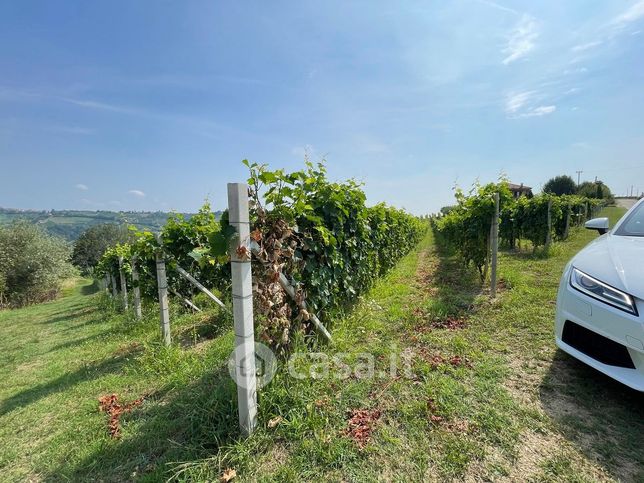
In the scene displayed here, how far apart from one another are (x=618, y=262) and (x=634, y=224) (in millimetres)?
994

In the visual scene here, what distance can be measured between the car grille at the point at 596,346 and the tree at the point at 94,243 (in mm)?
47999

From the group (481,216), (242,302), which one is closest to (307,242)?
(242,302)

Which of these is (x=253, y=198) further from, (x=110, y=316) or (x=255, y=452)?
(x=110, y=316)

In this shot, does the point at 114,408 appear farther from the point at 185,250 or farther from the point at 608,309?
the point at 608,309

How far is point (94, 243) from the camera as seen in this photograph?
4447 cm

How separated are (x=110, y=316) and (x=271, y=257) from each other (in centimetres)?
811

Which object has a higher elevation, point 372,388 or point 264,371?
point 264,371

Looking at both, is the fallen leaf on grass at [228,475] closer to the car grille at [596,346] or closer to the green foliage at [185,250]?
the green foliage at [185,250]

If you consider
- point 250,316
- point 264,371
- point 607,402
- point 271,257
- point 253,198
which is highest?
point 253,198

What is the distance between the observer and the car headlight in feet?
6.07

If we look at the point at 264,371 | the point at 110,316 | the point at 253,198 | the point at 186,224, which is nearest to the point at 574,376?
the point at 264,371

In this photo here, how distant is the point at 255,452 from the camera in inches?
76.4

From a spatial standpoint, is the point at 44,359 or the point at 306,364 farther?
the point at 44,359

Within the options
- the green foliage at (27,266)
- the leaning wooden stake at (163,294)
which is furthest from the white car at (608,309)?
the green foliage at (27,266)
